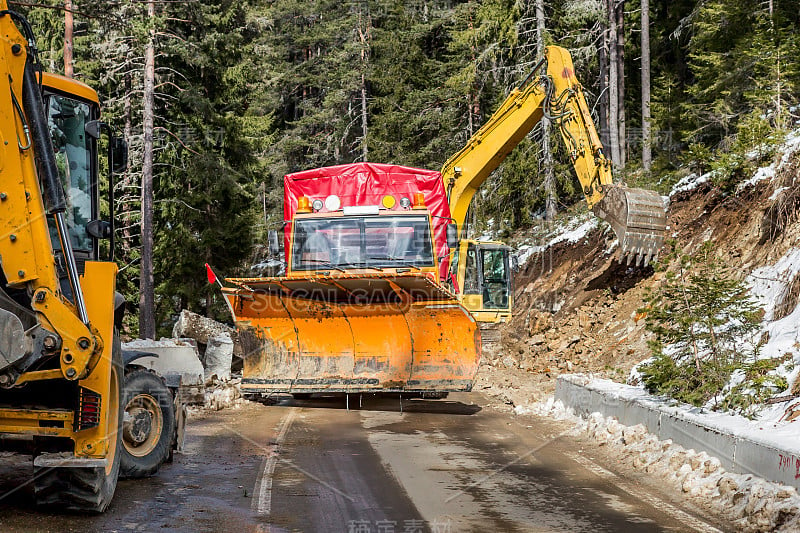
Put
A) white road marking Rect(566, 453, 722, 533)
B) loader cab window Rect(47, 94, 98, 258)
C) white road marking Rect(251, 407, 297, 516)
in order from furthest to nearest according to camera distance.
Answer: loader cab window Rect(47, 94, 98, 258), white road marking Rect(251, 407, 297, 516), white road marking Rect(566, 453, 722, 533)

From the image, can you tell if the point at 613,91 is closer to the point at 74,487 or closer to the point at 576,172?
the point at 576,172

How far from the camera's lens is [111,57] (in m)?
24.8

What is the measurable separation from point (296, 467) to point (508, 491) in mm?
2265

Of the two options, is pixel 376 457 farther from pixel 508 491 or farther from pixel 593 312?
pixel 593 312

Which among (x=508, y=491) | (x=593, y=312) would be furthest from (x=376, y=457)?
(x=593, y=312)

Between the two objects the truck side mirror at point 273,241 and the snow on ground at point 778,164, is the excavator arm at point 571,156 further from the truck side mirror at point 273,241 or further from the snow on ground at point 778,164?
the truck side mirror at point 273,241

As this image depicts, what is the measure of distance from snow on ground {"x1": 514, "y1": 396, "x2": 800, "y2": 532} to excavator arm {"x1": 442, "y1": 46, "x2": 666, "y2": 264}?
6128 millimetres

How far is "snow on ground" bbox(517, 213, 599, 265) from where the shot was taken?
912 inches

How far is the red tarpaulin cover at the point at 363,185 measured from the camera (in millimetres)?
16234

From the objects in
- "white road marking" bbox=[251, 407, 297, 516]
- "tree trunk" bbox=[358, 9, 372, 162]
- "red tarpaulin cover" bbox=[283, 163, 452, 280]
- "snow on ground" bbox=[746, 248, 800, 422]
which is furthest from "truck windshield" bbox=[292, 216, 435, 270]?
"tree trunk" bbox=[358, 9, 372, 162]

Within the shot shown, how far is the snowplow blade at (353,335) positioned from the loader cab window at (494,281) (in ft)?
24.5

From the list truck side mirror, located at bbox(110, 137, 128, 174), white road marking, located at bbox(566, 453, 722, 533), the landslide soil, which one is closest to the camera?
white road marking, located at bbox(566, 453, 722, 533)

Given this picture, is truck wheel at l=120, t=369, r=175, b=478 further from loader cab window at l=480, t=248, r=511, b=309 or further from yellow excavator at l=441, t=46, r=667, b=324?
loader cab window at l=480, t=248, r=511, b=309

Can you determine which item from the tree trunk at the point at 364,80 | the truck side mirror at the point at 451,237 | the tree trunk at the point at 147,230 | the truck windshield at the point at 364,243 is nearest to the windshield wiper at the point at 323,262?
the truck windshield at the point at 364,243
